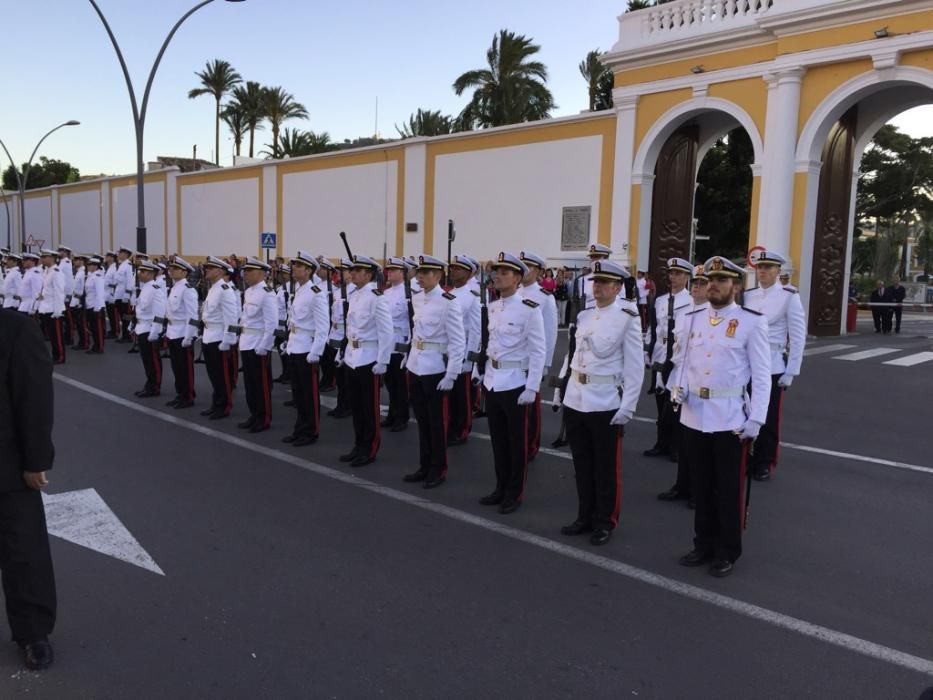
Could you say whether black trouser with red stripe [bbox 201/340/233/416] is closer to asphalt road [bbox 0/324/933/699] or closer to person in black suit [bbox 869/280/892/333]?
asphalt road [bbox 0/324/933/699]

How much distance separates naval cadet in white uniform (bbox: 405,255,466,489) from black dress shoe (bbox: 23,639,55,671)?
330cm

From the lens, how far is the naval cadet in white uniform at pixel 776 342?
279 inches

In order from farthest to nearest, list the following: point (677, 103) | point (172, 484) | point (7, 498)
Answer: point (677, 103)
point (172, 484)
point (7, 498)

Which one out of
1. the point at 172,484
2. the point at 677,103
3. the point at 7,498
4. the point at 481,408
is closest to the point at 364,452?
the point at 172,484

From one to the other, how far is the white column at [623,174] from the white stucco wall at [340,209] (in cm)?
852

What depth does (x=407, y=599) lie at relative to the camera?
4.35 m

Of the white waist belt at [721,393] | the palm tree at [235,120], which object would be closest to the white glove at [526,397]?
the white waist belt at [721,393]

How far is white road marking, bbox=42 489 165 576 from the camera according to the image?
4934 mm

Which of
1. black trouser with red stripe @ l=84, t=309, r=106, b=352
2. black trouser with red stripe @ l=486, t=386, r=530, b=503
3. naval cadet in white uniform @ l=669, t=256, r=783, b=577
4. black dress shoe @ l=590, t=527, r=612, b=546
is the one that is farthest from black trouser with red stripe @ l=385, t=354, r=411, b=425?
black trouser with red stripe @ l=84, t=309, r=106, b=352

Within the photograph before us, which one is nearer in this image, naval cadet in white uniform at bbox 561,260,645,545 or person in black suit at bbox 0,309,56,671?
person in black suit at bbox 0,309,56,671

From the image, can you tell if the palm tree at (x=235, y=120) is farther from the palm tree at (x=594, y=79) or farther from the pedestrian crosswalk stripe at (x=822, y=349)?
the pedestrian crosswalk stripe at (x=822, y=349)

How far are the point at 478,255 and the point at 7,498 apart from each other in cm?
2202

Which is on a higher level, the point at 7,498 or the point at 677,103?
the point at 677,103

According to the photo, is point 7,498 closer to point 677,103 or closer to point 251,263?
point 251,263
